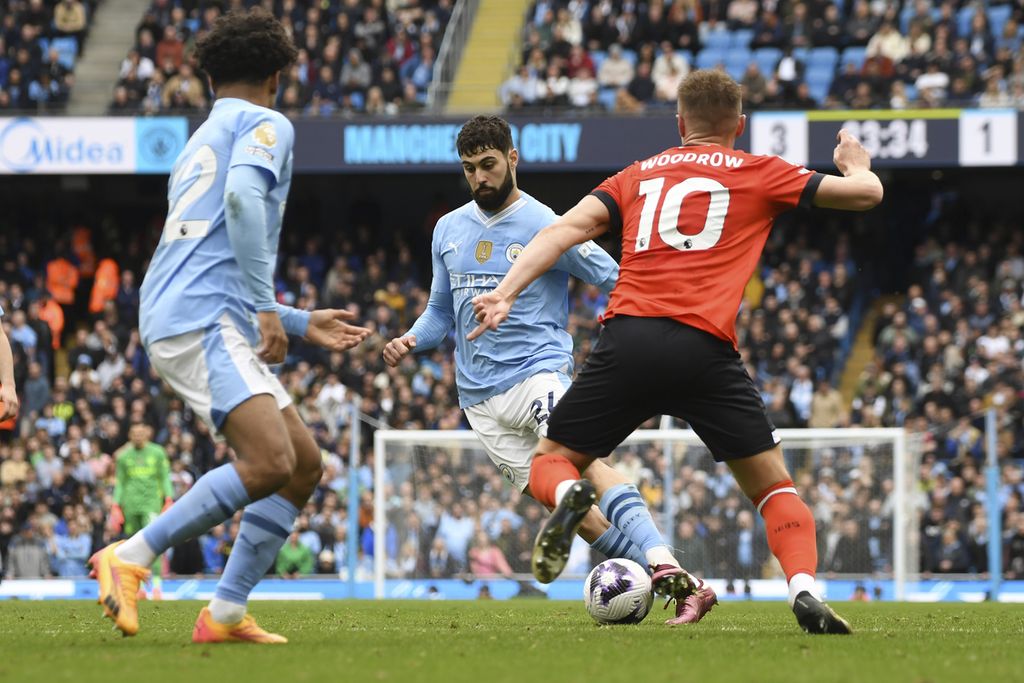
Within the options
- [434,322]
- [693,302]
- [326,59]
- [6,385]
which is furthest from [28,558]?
[693,302]

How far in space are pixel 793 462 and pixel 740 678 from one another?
40.9 feet

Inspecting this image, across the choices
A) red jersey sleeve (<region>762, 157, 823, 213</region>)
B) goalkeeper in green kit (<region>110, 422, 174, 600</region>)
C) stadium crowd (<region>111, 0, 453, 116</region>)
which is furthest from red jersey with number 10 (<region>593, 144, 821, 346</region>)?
stadium crowd (<region>111, 0, 453, 116</region>)

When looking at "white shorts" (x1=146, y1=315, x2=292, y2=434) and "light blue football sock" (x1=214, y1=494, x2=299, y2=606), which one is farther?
"light blue football sock" (x1=214, y1=494, x2=299, y2=606)

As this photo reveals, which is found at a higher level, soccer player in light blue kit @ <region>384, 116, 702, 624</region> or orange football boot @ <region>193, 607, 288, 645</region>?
soccer player in light blue kit @ <region>384, 116, 702, 624</region>

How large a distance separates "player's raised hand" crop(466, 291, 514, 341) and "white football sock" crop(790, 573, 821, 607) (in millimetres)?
1630

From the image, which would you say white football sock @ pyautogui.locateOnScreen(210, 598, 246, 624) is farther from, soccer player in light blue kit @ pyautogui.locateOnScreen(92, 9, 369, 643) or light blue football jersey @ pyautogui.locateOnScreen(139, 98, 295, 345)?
light blue football jersey @ pyautogui.locateOnScreen(139, 98, 295, 345)

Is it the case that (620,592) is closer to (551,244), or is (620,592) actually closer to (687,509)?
(551,244)

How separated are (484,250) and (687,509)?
890 centimetres

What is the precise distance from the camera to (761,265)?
24422 mm

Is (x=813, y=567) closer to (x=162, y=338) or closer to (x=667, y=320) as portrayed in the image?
(x=667, y=320)

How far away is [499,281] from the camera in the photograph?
829 centimetres

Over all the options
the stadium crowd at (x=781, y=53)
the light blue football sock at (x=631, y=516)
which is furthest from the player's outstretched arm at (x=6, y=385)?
the stadium crowd at (x=781, y=53)

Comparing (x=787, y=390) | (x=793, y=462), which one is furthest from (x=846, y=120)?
(x=793, y=462)

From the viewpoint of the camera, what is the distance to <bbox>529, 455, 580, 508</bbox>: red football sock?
641cm
